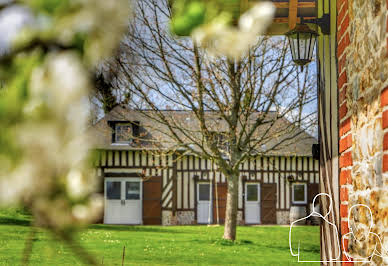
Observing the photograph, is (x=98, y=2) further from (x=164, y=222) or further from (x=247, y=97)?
(x=164, y=222)

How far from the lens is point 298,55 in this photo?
229 inches

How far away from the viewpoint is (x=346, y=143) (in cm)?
350

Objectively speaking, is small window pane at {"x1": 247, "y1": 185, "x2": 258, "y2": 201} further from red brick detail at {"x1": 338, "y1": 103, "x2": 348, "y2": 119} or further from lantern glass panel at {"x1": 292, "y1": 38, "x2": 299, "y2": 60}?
red brick detail at {"x1": 338, "y1": 103, "x2": 348, "y2": 119}

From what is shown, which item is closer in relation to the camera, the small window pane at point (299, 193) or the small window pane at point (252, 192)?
the small window pane at point (252, 192)

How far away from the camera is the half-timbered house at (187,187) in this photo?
72.4 ft

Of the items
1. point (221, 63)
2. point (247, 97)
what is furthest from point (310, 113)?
point (221, 63)

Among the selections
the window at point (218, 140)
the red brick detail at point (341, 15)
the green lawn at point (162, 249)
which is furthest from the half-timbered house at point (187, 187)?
the red brick detail at point (341, 15)

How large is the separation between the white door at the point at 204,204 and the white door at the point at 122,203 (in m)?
2.33

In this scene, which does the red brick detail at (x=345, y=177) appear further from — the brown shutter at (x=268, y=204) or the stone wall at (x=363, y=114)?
the brown shutter at (x=268, y=204)

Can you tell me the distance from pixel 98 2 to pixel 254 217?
74.2 feet

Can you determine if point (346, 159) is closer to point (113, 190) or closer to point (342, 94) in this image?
point (342, 94)

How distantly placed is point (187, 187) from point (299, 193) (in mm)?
4689

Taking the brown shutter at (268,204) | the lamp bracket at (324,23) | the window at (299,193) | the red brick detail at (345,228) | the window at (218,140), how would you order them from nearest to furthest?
the red brick detail at (345,228) → the lamp bracket at (324,23) → the window at (218,140) → the brown shutter at (268,204) → the window at (299,193)

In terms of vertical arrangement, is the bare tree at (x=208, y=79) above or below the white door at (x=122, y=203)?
above
